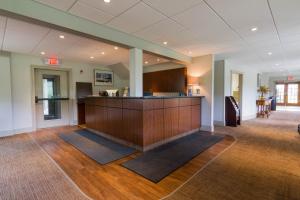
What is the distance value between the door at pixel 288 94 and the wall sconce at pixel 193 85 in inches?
485

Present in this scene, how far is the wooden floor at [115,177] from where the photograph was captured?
2.06 metres

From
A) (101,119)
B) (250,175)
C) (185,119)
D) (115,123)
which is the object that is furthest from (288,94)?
(101,119)

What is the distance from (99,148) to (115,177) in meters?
1.42

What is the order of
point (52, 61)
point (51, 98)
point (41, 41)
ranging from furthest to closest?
point (51, 98), point (52, 61), point (41, 41)

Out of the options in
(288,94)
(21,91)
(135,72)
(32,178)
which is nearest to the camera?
(32,178)

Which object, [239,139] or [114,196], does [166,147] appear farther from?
[239,139]

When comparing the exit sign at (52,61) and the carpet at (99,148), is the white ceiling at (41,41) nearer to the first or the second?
the exit sign at (52,61)

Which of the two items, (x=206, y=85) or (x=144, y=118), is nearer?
(x=144, y=118)

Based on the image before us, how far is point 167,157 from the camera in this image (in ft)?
10.4

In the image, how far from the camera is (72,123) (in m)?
6.66

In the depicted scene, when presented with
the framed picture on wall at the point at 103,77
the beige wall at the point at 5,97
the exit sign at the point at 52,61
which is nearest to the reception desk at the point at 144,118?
the exit sign at the point at 52,61

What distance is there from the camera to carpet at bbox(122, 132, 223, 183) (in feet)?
8.51

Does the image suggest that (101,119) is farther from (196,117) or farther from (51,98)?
(196,117)

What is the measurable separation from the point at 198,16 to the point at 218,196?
2.86 meters
